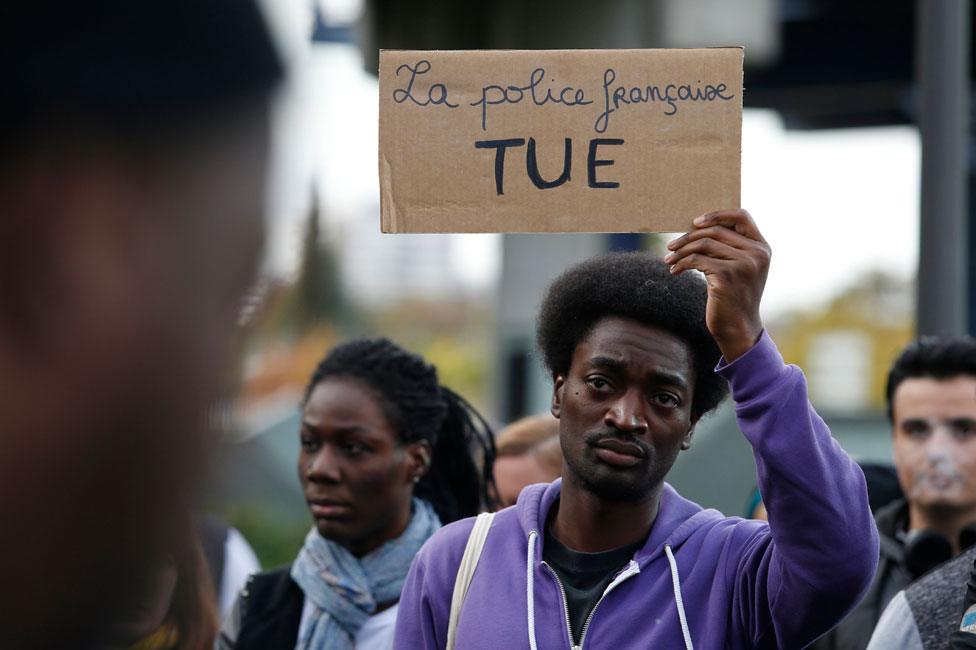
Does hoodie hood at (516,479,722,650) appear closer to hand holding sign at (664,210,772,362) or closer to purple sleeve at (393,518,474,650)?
purple sleeve at (393,518,474,650)

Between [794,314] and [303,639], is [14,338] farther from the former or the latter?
[794,314]

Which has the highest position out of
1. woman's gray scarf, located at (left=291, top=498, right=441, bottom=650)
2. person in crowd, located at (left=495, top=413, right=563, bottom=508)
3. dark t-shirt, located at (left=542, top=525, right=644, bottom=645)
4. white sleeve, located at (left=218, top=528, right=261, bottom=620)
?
dark t-shirt, located at (left=542, top=525, right=644, bottom=645)

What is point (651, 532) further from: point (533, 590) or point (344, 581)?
point (344, 581)

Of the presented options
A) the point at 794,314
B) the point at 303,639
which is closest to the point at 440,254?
the point at 794,314

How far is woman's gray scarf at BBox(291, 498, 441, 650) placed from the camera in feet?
10.0

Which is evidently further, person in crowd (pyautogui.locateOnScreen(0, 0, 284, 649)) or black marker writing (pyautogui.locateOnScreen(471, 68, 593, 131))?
black marker writing (pyautogui.locateOnScreen(471, 68, 593, 131))

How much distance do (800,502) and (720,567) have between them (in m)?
0.28

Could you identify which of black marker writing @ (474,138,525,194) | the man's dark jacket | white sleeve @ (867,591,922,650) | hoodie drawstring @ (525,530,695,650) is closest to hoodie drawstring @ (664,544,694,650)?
hoodie drawstring @ (525,530,695,650)

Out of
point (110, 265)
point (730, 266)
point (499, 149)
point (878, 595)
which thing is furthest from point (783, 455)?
point (878, 595)

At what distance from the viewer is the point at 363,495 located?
3.24m

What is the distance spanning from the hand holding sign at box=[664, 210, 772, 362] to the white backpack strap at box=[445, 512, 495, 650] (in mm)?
631

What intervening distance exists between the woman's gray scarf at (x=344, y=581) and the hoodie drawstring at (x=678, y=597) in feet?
3.73

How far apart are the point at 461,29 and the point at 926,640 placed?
187cm

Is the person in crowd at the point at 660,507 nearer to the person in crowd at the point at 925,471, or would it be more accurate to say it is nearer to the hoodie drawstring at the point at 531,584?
the hoodie drawstring at the point at 531,584
